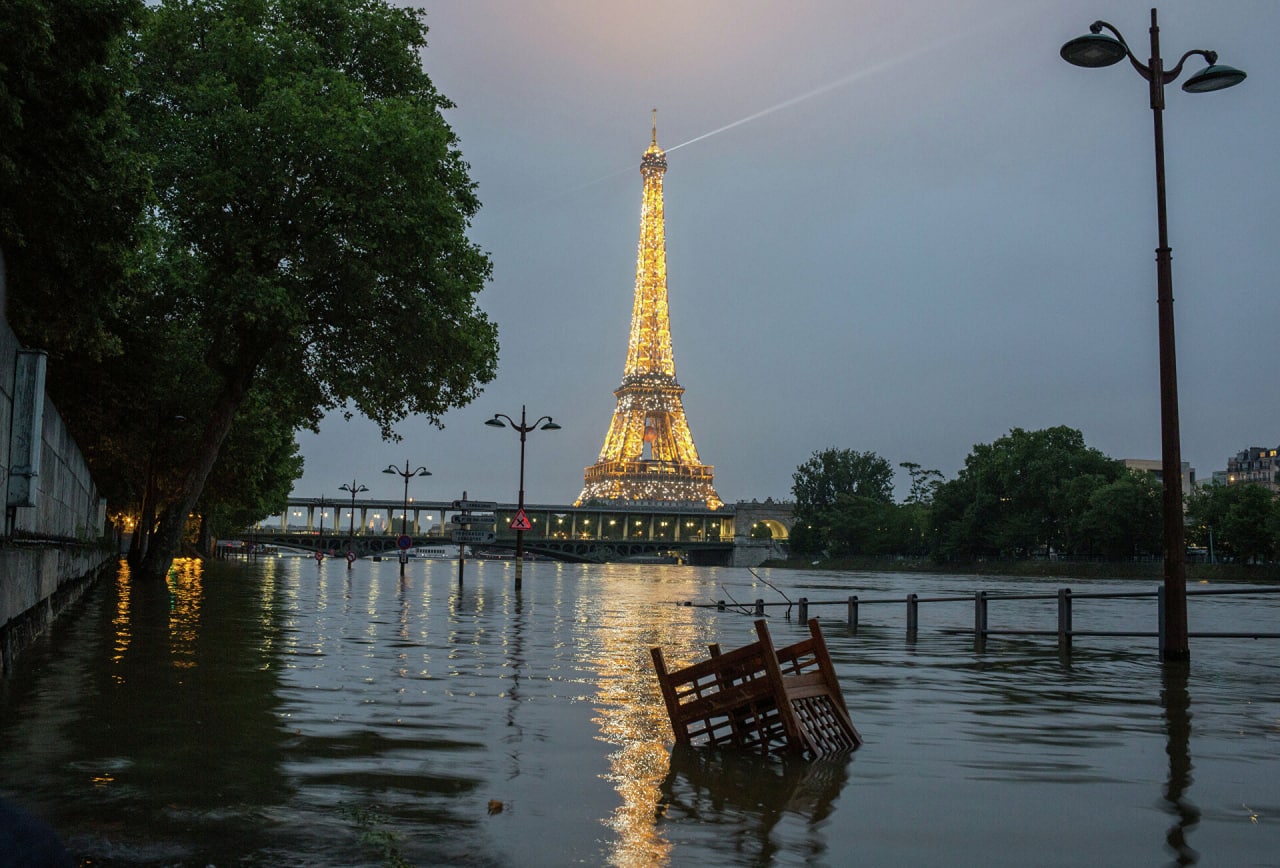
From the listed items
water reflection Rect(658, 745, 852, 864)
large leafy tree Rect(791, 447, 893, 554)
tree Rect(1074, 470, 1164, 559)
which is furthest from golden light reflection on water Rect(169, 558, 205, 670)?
large leafy tree Rect(791, 447, 893, 554)

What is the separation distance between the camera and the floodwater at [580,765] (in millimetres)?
6113

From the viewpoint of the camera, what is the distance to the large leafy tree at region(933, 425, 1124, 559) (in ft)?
387

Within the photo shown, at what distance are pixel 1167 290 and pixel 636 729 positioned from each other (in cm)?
1031

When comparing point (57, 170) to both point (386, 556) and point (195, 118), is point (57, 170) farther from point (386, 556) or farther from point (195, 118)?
point (386, 556)

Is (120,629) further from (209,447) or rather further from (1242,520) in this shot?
(1242,520)

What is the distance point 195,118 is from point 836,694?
30.1 m

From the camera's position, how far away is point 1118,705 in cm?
1260

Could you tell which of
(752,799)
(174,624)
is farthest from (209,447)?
(752,799)

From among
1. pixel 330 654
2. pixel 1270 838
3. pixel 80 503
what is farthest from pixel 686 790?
pixel 80 503

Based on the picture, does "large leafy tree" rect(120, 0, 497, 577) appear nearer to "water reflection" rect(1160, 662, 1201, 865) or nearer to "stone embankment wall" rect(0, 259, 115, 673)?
"stone embankment wall" rect(0, 259, 115, 673)

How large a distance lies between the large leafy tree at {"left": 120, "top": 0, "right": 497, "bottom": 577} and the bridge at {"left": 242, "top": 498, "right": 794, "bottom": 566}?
12271 centimetres

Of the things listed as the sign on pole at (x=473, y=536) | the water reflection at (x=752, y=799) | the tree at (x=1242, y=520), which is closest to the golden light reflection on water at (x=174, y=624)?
the water reflection at (x=752, y=799)

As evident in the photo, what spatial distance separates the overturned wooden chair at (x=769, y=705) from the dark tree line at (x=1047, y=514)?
9415 centimetres

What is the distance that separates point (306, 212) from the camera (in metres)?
34.6
